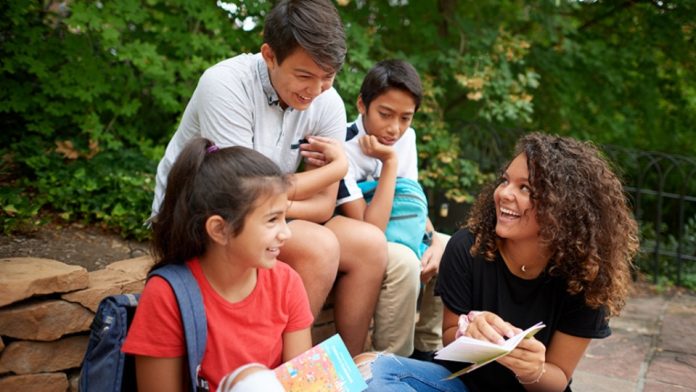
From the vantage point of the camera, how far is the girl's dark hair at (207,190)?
1.92 meters

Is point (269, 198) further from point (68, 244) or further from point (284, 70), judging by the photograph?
point (68, 244)

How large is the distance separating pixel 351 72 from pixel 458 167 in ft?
4.34

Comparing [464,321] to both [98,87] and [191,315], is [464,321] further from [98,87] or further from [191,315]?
[98,87]

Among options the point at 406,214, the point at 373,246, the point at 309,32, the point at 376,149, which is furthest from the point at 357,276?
the point at 309,32

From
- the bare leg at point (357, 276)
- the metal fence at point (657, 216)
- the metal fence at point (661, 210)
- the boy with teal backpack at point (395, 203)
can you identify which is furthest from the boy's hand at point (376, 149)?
the metal fence at point (661, 210)

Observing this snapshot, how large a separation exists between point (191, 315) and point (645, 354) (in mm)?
2911

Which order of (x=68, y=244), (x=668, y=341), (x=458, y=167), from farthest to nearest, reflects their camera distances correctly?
(x=458, y=167)
(x=668, y=341)
(x=68, y=244)

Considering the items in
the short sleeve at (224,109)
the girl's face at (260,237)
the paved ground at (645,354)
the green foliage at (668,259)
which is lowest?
the paved ground at (645,354)

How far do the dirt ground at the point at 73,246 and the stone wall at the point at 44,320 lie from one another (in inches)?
16.8

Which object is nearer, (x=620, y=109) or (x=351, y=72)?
(x=351, y=72)

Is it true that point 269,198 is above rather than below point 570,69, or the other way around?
below

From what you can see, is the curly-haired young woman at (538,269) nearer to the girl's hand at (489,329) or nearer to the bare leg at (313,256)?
the girl's hand at (489,329)

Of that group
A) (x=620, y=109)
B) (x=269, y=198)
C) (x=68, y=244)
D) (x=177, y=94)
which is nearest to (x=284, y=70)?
(x=269, y=198)

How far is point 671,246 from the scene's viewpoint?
6.38 meters
